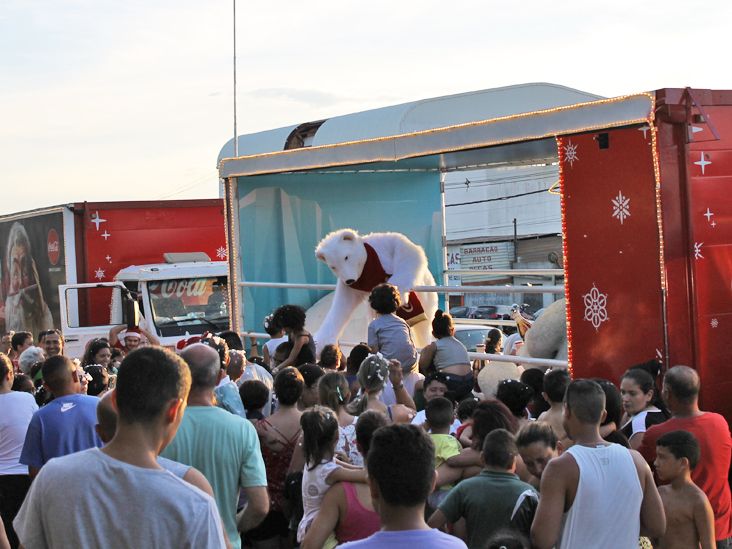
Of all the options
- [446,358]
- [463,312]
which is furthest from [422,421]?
[463,312]

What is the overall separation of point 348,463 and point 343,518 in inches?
14.8

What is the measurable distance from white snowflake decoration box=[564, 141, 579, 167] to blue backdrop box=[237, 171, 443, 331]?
534 cm

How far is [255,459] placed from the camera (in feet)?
14.2

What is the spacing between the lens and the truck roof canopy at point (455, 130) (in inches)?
288

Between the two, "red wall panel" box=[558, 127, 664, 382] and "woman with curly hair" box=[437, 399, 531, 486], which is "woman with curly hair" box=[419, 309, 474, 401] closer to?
"red wall panel" box=[558, 127, 664, 382]

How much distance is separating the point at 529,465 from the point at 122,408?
82.9 inches

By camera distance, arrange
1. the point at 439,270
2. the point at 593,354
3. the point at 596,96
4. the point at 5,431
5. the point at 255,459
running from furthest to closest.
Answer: the point at 439,270
the point at 596,96
the point at 593,354
the point at 5,431
the point at 255,459

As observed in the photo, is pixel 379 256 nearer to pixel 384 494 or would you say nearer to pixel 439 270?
pixel 439 270

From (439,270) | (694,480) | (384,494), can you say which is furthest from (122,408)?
(439,270)

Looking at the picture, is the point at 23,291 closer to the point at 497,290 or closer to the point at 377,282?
the point at 377,282

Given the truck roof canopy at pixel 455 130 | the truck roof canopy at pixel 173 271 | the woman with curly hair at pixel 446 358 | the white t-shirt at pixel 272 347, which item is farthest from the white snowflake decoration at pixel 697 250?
the truck roof canopy at pixel 173 271

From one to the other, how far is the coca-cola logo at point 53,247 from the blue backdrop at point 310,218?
4459 millimetres

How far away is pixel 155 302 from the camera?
14.5 m

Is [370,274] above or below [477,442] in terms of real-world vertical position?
above
